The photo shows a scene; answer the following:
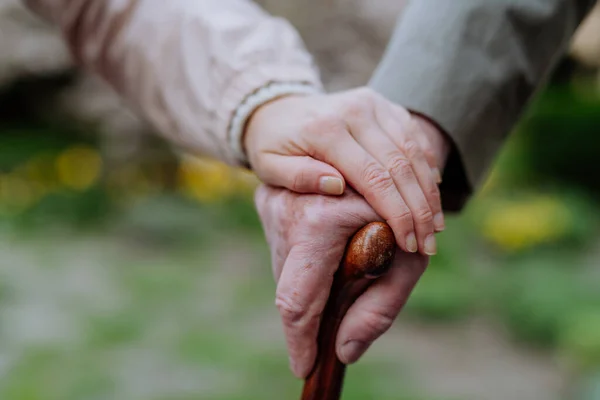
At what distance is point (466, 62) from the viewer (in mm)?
1176

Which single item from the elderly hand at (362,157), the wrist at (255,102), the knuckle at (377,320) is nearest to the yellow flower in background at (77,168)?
the wrist at (255,102)

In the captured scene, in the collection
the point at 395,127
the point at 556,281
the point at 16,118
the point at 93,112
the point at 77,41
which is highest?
the point at 395,127

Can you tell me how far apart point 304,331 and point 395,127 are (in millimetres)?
293

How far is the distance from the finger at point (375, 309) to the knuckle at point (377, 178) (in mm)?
91

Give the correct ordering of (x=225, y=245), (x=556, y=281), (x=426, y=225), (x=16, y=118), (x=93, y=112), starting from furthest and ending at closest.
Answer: (x=16, y=118) → (x=93, y=112) → (x=225, y=245) → (x=556, y=281) → (x=426, y=225)

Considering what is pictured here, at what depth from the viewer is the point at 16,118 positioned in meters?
6.35

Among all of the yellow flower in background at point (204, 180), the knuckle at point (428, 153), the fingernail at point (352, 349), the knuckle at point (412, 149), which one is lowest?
the yellow flower in background at point (204, 180)

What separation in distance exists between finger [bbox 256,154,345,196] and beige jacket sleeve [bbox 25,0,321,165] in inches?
4.9

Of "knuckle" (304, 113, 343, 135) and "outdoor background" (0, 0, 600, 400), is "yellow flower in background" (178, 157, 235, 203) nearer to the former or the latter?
"outdoor background" (0, 0, 600, 400)

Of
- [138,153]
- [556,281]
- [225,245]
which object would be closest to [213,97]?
[556,281]

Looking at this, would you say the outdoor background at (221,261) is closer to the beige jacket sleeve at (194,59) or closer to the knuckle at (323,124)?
the beige jacket sleeve at (194,59)

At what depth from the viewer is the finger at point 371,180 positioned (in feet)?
3.25

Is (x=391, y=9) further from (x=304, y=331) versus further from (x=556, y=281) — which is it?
(x=304, y=331)

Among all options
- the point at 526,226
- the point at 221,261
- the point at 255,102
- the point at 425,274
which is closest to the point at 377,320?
the point at 255,102
